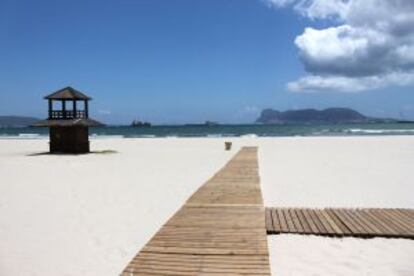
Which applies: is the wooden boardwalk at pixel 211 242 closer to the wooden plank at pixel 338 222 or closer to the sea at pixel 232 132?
the wooden plank at pixel 338 222

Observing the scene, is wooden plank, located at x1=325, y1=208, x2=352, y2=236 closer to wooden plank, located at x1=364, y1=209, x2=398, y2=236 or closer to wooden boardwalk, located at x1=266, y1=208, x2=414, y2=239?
wooden boardwalk, located at x1=266, y1=208, x2=414, y2=239

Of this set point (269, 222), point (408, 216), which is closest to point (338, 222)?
point (269, 222)

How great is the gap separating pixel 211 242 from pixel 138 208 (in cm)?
358

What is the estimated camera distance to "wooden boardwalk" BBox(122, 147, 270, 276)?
4.07 meters

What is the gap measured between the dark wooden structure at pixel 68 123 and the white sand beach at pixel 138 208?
5466mm

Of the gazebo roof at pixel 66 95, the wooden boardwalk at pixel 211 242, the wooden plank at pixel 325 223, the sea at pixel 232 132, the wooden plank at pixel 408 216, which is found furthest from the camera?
the sea at pixel 232 132

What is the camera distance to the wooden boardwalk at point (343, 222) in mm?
6152

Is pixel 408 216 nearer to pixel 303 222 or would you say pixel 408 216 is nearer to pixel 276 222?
pixel 303 222

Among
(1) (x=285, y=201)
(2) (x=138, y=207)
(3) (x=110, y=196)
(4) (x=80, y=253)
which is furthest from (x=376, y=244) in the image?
(3) (x=110, y=196)

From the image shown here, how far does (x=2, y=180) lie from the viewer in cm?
Answer: 1273

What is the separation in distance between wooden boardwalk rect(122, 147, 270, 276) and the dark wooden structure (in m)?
15.1

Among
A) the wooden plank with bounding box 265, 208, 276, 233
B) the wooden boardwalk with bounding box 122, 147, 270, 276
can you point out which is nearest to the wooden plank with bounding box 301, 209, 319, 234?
the wooden plank with bounding box 265, 208, 276, 233

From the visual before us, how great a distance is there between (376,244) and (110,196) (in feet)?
19.6

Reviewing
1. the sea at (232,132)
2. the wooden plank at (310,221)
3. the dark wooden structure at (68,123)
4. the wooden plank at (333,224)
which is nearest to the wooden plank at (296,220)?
the wooden plank at (310,221)
